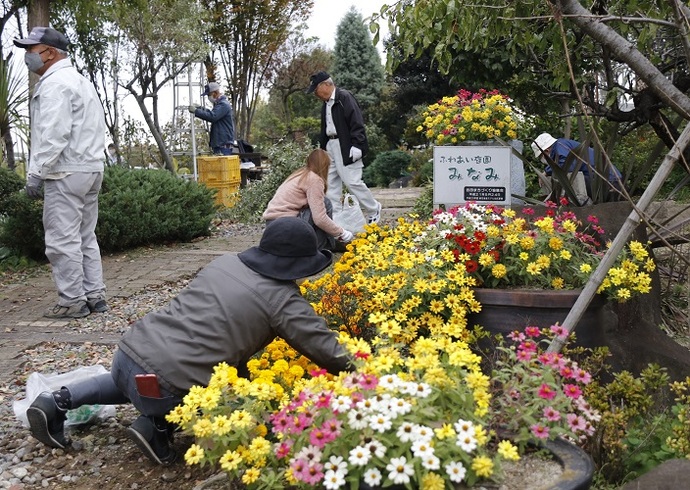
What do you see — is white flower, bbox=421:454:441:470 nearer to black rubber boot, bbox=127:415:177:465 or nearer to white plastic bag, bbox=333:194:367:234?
black rubber boot, bbox=127:415:177:465

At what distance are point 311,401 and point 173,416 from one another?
1.67 feet

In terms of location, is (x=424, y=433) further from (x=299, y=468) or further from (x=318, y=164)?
(x=318, y=164)

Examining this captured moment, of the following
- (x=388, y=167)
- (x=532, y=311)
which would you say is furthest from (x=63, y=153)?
(x=388, y=167)

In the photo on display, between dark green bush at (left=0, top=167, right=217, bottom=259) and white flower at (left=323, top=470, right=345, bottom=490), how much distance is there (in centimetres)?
660

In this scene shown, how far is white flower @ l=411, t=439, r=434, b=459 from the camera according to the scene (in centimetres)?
193

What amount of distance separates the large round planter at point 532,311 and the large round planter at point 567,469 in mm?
1406

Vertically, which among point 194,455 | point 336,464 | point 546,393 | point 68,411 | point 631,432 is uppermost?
point 546,393

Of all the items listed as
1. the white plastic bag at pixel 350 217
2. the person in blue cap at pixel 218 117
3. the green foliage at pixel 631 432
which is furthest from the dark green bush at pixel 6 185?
the green foliage at pixel 631 432

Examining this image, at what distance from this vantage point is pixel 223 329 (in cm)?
308

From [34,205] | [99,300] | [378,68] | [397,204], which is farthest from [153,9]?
[378,68]

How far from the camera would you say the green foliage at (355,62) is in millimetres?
36031

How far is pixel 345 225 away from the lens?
8.23 metres

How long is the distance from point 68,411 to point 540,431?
225 centimetres

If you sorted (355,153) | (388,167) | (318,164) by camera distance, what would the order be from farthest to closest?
1. (388,167)
2. (355,153)
3. (318,164)
